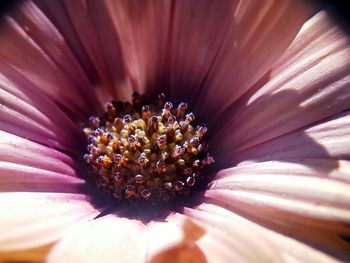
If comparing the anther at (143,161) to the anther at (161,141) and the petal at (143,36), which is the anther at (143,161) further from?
the petal at (143,36)

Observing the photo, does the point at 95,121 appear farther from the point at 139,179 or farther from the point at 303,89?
the point at 303,89

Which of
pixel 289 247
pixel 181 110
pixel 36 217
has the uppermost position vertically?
pixel 181 110

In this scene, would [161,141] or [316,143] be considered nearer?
[316,143]

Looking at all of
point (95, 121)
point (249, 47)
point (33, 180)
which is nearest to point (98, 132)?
point (95, 121)

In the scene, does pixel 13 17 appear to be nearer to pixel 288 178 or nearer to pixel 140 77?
pixel 140 77

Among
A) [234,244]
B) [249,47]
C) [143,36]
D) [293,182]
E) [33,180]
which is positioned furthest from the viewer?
[143,36]

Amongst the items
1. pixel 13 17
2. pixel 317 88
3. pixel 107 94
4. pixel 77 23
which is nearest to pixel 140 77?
pixel 107 94
